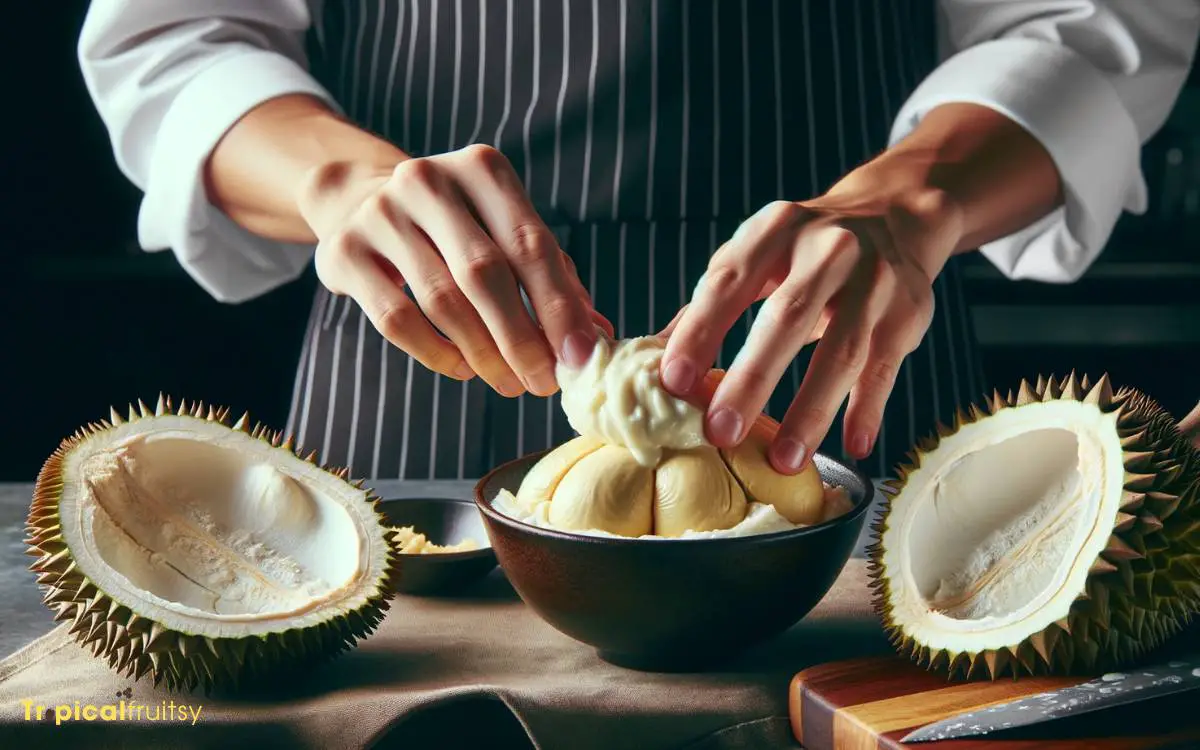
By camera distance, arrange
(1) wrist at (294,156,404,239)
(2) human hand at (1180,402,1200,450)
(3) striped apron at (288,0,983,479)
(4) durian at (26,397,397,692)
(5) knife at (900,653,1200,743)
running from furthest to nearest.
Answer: (3) striped apron at (288,0,983,479) → (1) wrist at (294,156,404,239) → (2) human hand at (1180,402,1200,450) → (4) durian at (26,397,397,692) → (5) knife at (900,653,1200,743)

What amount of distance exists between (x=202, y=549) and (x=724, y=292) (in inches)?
18.3

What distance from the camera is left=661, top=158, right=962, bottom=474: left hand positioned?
833mm

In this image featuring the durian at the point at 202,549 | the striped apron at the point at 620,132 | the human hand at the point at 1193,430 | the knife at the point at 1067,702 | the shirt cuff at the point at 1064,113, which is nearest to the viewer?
the knife at the point at 1067,702

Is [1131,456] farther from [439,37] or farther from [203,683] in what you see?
[439,37]

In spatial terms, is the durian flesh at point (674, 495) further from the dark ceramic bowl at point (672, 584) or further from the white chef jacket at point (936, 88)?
the white chef jacket at point (936, 88)

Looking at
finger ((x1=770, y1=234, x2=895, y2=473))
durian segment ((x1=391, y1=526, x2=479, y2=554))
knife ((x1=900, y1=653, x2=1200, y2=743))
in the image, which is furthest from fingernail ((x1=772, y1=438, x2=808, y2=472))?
durian segment ((x1=391, y1=526, x2=479, y2=554))

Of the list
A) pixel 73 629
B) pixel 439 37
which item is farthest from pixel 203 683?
pixel 439 37

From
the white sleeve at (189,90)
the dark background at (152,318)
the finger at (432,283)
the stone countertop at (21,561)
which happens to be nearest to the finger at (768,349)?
the finger at (432,283)

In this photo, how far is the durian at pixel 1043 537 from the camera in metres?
Answer: 0.76

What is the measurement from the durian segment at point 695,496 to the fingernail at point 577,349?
0.11 metres

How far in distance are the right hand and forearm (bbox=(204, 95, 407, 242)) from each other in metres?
0.19

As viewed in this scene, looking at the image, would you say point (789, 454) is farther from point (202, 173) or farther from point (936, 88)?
point (202, 173)

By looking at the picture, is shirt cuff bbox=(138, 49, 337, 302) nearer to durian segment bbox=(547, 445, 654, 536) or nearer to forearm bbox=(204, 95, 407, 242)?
forearm bbox=(204, 95, 407, 242)

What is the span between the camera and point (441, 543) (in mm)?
1103
